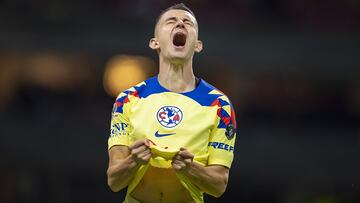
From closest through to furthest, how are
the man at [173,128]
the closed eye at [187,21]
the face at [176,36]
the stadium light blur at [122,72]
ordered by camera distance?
the man at [173,128] < the face at [176,36] < the closed eye at [187,21] < the stadium light blur at [122,72]

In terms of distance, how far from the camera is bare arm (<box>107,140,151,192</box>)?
18.0 feet

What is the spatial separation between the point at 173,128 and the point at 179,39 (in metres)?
0.60

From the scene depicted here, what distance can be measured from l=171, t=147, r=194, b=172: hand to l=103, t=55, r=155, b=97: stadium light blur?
600 inches

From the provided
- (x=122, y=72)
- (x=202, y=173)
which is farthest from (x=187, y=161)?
(x=122, y=72)

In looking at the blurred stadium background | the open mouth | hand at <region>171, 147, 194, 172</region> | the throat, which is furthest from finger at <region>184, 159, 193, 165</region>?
the blurred stadium background

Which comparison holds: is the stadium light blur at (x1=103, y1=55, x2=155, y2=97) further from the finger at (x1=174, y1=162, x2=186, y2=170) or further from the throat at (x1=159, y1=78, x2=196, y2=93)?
the finger at (x1=174, y1=162, x2=186, y2=170)

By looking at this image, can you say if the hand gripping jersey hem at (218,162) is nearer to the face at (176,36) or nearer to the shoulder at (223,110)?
the shoulder at (223,110)
